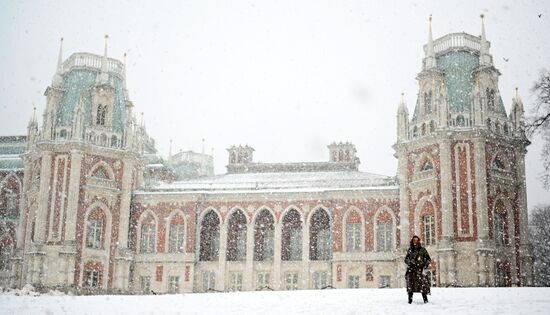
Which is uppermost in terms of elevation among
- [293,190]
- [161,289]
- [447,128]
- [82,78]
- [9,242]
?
[82,78]

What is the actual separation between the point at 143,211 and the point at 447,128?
22526mm

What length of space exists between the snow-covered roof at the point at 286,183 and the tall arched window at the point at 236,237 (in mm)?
2418

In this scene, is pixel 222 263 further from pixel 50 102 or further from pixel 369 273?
pixel 50 102

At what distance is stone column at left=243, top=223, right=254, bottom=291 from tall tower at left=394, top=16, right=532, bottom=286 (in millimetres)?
11044

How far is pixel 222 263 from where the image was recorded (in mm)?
48062

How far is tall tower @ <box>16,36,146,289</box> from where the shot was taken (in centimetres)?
4472

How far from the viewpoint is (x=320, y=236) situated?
49469 millimetres

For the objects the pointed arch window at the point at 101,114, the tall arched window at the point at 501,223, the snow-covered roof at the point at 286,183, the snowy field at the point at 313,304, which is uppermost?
the pointed arch window at the point at 101,114

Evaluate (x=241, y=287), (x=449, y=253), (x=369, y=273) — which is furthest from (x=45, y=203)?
(x=449, y=253)

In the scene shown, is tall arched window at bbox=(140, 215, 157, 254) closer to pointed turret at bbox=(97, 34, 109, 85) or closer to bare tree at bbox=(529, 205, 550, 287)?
pointed turret at bbox=(97, 34, 109, 85)

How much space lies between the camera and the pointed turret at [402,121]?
149 feet

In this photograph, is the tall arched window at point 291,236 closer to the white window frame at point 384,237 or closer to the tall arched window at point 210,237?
the tall arched window at point 210,237

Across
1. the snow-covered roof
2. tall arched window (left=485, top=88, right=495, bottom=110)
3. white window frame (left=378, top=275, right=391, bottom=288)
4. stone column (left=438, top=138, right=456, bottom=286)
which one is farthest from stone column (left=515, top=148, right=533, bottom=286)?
white window frame (left=378, top=275, right=391, bottom=288)

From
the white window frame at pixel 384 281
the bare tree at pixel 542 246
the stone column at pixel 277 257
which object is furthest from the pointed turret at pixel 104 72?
the bare tree at pixel 542 246
